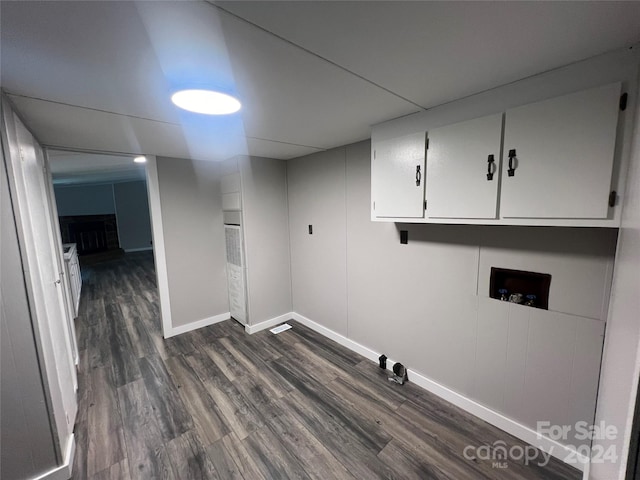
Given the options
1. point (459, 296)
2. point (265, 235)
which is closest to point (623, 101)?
point (459, 296)

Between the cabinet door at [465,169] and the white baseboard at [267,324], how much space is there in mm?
2607

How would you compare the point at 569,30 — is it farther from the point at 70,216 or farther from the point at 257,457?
the point at 70,216

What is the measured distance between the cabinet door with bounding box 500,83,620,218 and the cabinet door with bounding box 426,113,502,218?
60 mm

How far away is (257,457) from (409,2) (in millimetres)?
2479

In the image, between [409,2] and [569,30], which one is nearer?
[409,2]

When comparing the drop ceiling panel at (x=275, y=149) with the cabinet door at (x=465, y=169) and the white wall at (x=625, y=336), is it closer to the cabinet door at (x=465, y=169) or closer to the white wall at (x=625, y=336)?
the cabinet door at (x=465, y=169)

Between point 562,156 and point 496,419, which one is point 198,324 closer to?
point 496,419

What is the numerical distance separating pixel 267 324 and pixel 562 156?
3348 millimetres

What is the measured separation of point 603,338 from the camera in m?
1.42

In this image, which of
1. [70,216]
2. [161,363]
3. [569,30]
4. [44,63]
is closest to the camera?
[569,30]

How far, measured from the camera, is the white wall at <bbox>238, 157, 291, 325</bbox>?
3.21 meters

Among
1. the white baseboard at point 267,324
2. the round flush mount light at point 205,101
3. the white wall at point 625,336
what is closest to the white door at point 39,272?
the round flush mount light at point 205,101

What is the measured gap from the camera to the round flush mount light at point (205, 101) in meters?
1.37

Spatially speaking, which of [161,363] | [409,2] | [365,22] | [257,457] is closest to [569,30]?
[409,2]
